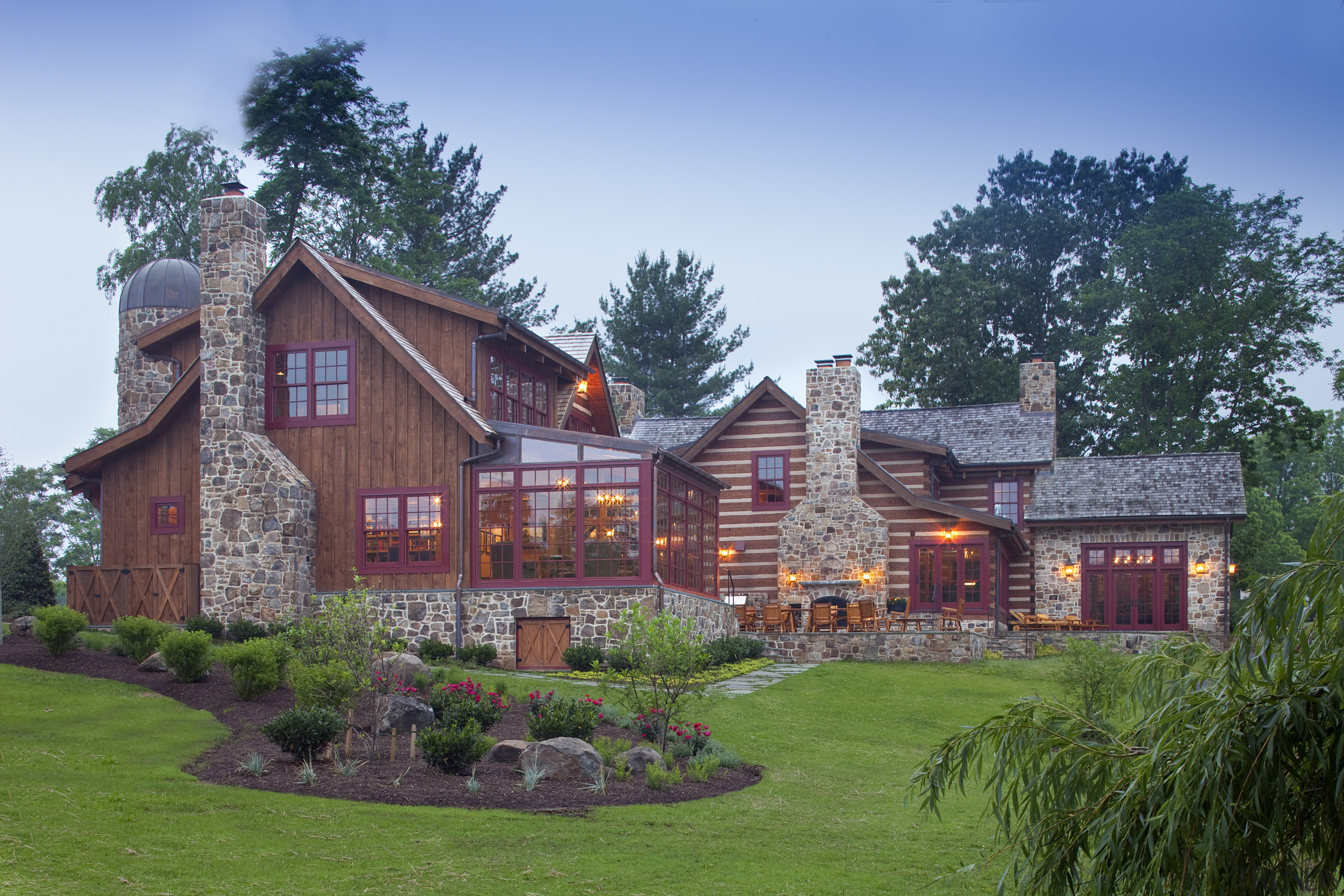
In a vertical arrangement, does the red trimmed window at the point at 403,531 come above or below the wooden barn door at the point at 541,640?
above

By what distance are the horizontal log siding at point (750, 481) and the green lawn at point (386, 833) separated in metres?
17.2

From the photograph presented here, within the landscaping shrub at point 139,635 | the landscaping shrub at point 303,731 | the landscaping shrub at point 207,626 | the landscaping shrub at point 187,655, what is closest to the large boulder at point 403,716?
the landscaping shrub at point 303,731

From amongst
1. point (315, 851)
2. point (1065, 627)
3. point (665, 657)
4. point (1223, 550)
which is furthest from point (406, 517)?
point (1223, 550)

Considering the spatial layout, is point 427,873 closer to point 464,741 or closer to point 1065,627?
point 464,741

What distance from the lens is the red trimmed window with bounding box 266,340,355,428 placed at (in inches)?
974

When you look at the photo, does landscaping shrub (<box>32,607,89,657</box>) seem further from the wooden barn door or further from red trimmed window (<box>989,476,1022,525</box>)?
red trimmed window (<box>989,476,1022,525</box>)

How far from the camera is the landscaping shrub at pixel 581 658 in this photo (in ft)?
71.6

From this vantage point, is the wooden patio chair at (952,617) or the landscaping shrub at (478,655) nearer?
the landscaping shrub at (478,655)

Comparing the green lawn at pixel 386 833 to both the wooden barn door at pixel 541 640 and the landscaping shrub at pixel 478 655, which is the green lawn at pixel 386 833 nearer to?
the landscaping shrub at pixel 478 655

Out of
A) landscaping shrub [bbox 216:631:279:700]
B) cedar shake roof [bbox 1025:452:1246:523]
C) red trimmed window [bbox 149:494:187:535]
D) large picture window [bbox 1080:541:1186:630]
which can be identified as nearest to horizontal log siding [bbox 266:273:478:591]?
red trimmed window [bbox 149:494:187:535]

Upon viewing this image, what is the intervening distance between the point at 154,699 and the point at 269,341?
1070 cm

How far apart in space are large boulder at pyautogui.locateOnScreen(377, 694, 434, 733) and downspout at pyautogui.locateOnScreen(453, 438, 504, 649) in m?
8.82

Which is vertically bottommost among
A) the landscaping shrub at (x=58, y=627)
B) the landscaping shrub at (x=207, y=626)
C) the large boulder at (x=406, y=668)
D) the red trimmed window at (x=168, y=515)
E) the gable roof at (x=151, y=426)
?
the large boulder at (x=406, y=668)

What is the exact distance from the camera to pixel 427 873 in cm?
916
